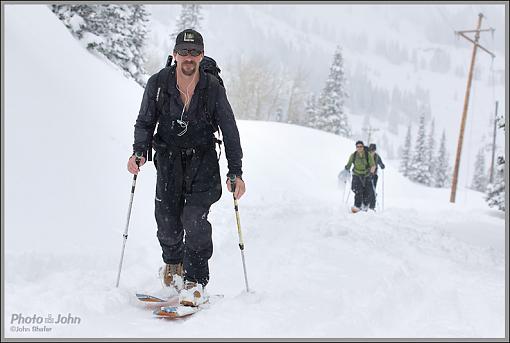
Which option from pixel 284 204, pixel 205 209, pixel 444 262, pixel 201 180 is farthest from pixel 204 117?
pixel 284 204

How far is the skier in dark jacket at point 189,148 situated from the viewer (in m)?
4.30

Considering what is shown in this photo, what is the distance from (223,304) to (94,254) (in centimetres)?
176

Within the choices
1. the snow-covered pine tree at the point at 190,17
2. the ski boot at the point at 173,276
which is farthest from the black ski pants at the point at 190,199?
the snow-covered pine tree at the point at 190,17

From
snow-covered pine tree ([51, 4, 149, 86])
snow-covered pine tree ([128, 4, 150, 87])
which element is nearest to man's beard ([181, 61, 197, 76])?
snow-covered pine tree ([51, 4, 149, 86])

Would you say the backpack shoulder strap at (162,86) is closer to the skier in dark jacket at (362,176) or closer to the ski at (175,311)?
the ski at (175,311)

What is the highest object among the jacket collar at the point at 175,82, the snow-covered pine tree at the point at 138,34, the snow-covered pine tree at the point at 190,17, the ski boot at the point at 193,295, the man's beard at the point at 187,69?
the snow-covered pine tree at the point at 190,17

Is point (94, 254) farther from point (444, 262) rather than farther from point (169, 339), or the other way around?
point (444, 262)

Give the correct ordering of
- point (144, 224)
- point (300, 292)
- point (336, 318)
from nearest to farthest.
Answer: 1. point (336, 318)
2. point (300, 292)
3. point (144, 224)

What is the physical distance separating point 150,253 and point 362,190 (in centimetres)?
882

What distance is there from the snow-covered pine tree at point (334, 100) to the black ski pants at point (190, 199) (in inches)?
1746

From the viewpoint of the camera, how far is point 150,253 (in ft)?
19.4

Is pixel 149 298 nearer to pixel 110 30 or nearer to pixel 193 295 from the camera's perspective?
pixel 193 295

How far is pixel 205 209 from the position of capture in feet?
14.6

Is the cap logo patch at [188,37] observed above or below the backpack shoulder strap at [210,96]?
above
